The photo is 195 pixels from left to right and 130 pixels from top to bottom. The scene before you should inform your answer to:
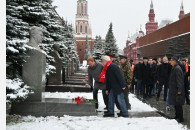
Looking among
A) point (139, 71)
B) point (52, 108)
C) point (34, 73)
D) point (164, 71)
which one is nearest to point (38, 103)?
point (52, 108)

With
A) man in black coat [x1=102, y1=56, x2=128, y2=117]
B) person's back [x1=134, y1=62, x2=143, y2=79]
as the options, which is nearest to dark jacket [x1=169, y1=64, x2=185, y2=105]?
man in black coat [x1=102, y1=56, x2=128, y2=117]

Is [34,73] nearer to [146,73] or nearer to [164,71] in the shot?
[164,71]

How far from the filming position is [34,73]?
7277 mm

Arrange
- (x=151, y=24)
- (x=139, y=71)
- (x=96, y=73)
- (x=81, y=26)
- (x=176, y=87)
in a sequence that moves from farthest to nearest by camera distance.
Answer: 1. (x=151, y=24)
2. (x=81, y=26)
3. (x=139, y=71)
4. (x=96, y=73)
5. (x=176, y=87)

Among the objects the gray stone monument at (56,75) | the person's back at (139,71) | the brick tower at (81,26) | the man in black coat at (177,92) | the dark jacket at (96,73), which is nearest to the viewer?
the man in black coat at (177,92)

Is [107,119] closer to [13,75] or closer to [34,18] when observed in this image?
[13,75]

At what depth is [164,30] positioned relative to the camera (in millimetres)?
48000

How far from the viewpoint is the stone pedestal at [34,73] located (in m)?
7.25

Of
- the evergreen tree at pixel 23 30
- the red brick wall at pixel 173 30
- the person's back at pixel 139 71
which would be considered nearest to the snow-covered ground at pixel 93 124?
the evergreen tree at pixel 23 30

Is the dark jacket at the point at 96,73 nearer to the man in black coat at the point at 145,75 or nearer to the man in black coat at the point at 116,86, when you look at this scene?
the man in black coat at the point at 116,86

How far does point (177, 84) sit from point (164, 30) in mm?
42602

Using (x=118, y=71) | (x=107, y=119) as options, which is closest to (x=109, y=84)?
(x=118, y=71)

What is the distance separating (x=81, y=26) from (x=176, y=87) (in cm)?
12747

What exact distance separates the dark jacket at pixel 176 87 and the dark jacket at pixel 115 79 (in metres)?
1.32
